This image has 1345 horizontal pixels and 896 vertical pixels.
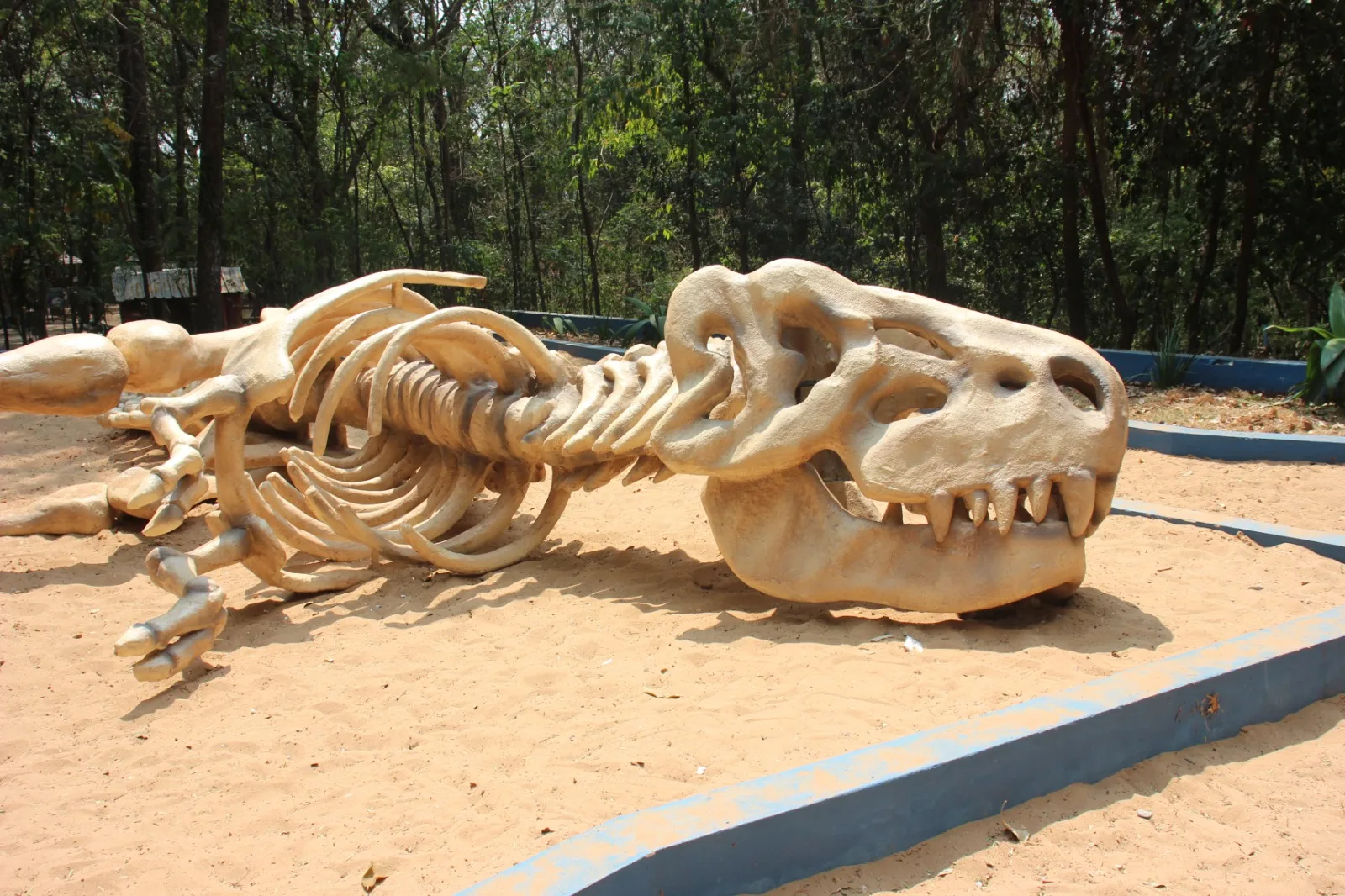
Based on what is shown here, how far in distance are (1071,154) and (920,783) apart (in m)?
9.28

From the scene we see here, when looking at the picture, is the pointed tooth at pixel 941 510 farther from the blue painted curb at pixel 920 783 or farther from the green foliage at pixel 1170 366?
the green foliage at pixel 1170 366

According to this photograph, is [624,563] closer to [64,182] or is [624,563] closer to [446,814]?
[446,814]

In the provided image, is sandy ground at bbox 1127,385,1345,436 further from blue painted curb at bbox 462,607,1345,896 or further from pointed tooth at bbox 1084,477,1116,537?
blue painted curb at bbox 462,607,1345,896

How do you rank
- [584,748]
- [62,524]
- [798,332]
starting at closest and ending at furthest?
1. [584,748]
2. [798,332]
3. [62,524]

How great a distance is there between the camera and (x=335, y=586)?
4.95 m

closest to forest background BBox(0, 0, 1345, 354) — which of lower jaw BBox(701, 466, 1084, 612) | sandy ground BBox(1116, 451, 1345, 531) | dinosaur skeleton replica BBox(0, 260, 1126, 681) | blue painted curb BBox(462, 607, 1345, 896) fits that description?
sandy ground BBox(1116, 451, 1345, 531)

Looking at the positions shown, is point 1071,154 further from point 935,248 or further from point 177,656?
point 177,656

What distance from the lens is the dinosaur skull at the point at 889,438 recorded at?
3.29 metres

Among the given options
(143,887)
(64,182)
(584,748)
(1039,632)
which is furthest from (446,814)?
(64,182)

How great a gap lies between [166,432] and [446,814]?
7.79 feet

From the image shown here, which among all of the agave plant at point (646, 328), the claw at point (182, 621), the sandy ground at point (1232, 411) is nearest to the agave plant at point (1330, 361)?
the sandy ground at point (1232, 411)

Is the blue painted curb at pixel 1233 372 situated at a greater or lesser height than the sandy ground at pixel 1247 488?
greater

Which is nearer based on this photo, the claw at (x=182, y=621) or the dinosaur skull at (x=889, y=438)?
the dinosaur skull at (x=889, y=438)

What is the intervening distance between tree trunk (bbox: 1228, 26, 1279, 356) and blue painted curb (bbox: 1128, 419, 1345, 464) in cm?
385
